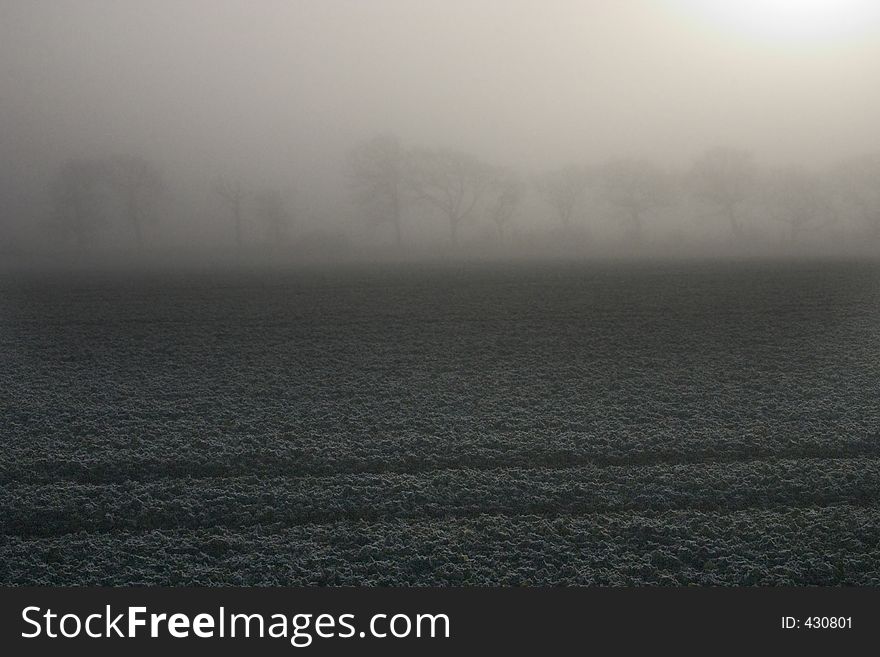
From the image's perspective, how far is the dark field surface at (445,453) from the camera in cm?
255

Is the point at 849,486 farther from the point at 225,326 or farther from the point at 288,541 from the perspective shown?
the point at 225,326

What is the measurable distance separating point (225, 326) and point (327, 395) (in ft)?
11.3

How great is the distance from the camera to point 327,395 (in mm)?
4770

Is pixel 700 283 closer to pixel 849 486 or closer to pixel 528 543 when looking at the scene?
pixel 849 486

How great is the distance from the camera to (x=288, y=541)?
2.68 m

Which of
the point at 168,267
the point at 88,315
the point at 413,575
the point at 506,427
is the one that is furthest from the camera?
the point at 168,267

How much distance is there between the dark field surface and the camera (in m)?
2.55

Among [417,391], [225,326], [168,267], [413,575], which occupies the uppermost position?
[168,267]

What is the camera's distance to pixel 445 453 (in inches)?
141

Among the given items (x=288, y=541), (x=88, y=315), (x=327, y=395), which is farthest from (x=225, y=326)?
(x=288, y=541)

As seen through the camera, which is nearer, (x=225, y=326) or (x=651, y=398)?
(x=651, y=398)

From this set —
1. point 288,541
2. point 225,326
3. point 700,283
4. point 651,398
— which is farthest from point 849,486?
point 700,283

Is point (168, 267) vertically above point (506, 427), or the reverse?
point (168, 267)

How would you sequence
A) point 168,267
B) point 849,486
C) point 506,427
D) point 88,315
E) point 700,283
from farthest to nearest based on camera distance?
point 168,267
point 700,283
point 88,315
point 506,427
point 849,486
